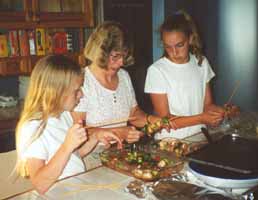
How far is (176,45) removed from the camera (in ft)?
6.48

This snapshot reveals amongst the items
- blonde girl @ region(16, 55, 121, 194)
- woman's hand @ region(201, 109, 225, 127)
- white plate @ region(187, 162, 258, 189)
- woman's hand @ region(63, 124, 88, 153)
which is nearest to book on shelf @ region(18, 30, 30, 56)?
blonde girl @ region(16, 55, 121, 194)

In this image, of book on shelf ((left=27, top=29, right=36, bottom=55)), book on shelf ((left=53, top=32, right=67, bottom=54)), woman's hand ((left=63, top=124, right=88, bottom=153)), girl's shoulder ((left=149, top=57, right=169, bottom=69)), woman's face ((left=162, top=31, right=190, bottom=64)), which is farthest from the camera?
book on shelf ((left=53, top=32, right=67, bottom=54))

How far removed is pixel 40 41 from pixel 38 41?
15 mm

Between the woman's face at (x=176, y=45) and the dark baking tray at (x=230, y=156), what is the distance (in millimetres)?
720

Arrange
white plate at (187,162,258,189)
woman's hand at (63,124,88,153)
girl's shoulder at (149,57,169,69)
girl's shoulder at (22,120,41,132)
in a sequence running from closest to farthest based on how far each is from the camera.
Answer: white plate at (187,162,258,189), woman's hand at (63,124,88,153), girl's shoulder at (22,120,41,132), girl's shoulder at (149,57,169,69)

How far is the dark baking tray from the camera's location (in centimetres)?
111

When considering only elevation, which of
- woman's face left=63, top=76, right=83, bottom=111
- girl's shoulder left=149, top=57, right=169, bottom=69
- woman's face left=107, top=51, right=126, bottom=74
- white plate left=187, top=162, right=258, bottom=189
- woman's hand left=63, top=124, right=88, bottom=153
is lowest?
white plate left=187, top=162, right=258, bottom=189

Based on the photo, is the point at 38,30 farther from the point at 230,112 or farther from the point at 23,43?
the point at 230,112

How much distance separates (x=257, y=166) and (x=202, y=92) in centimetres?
104

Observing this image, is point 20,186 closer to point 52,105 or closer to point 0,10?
point 52,105

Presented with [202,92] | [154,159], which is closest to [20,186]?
[154,159]

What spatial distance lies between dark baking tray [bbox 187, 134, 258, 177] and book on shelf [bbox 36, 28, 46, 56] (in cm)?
173

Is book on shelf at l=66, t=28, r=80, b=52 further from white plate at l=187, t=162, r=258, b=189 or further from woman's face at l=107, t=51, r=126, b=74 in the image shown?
white plate at l=187, t=162, r=258, b=189

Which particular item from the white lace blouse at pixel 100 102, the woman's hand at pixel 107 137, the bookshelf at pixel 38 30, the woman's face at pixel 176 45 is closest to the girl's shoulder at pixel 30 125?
the woman's hand at pixel 107 137
